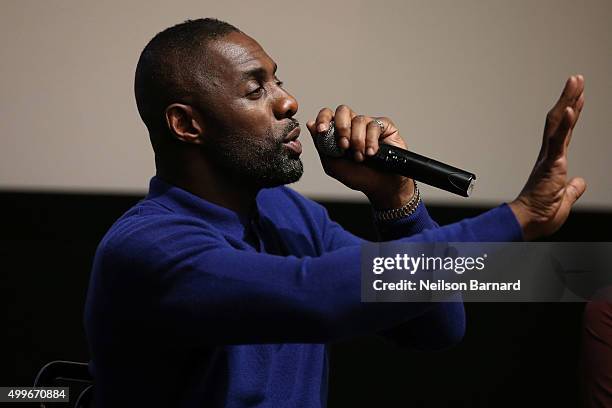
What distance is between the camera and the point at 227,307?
1.04 metres

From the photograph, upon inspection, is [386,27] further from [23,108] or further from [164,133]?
[164,133]

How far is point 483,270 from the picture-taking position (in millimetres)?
1046

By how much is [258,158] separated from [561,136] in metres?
0.49

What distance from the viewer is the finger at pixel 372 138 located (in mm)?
1199

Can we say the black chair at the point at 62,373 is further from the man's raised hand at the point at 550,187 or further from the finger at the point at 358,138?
the man's raised hand at the point at 550,187

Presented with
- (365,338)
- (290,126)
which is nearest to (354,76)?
(365,338)

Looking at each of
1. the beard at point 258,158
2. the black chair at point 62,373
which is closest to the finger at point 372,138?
the beard at point 258,158

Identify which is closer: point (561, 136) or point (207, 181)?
point (561, 136)

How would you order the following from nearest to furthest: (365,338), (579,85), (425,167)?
(579,85) → (425,167) → (365,338)

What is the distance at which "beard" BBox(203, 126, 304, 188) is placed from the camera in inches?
50.8

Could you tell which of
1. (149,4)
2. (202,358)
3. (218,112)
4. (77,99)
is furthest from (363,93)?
(202,358)

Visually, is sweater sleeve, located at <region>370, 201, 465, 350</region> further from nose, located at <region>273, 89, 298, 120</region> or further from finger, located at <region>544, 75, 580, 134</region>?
finger, located at <region>544, 75, 580, 134</region>

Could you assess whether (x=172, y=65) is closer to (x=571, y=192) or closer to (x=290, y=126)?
(x=290, y=126)

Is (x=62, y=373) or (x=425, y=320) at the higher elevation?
(x=425, y=320)
